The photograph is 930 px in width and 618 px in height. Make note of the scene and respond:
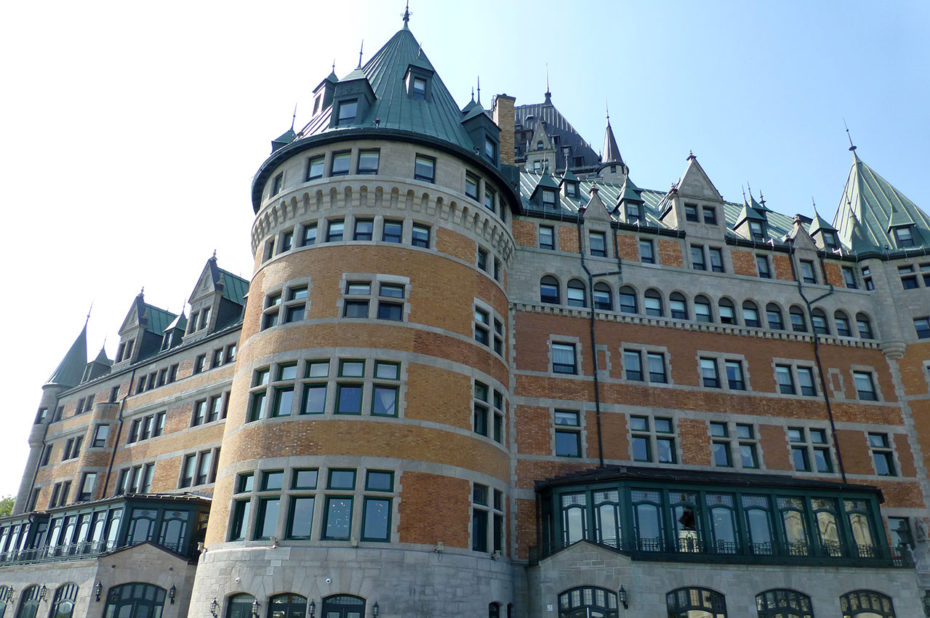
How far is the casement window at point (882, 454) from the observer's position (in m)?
32.0

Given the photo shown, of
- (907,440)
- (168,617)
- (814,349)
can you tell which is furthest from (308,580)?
(907,440)

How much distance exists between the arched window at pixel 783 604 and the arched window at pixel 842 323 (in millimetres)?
16120

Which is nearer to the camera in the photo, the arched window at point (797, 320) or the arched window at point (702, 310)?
the arched window at point (702, 310)

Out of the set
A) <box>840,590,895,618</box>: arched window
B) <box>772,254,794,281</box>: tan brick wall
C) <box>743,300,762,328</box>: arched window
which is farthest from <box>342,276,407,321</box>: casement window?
<box>772,254,794,281</box>: tan brick wall

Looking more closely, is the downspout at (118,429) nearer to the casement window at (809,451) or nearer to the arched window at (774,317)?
the casement window at (809,451)

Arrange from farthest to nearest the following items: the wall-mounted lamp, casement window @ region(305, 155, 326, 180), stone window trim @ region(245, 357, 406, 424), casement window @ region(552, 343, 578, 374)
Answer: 1. casement window @ region(552, 343, 578, 374)
2. casement window @ region(305, 155, 326, 180)
3. stone window trim @ region(245, 357, 406, 424)
4. the wall-mounted lamp

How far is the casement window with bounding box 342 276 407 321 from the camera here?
2523cm

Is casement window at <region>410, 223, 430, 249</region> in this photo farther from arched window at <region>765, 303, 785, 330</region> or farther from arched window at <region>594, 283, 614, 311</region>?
arched window at <region>765, 303, 785, 330</region>

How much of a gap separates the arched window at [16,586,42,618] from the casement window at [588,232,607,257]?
33077mm

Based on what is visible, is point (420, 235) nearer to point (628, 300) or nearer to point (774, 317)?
point (628, 300)

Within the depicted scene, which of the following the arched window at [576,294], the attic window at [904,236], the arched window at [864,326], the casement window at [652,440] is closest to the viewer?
the casement window at [652,440]

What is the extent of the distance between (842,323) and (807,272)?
3.30 metres

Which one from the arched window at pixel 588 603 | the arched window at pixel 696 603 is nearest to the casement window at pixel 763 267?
the arched window at pixel 696 603

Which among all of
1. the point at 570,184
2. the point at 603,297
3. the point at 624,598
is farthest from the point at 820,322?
the point at 624,598
